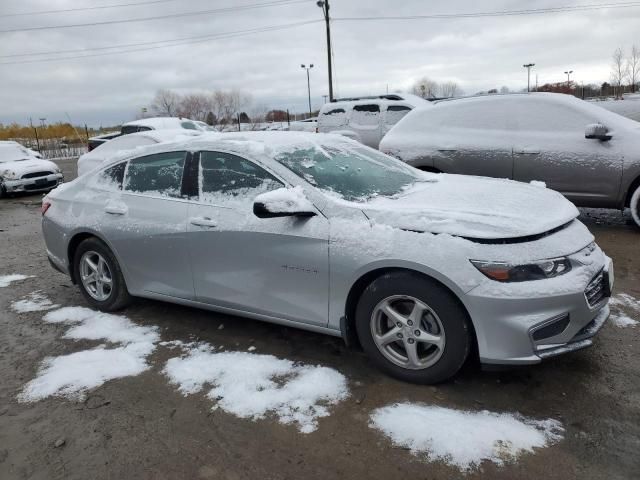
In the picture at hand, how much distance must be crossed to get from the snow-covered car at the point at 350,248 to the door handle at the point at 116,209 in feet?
0.05

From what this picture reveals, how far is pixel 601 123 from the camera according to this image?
618 cm

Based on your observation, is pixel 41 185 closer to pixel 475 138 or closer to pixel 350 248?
pixel 475 138

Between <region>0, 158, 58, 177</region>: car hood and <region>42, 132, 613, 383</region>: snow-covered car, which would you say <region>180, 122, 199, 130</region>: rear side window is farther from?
<region>42, 132, 613, 383</region>: snow-covered car

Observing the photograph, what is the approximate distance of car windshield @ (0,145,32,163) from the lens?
1406 cm

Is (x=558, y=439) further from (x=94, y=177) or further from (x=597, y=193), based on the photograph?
(x=597, y=193)

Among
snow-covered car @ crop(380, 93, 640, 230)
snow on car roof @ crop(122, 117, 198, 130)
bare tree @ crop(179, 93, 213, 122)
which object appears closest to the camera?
snow-covered car @ crop(380, 93, 640, 230)

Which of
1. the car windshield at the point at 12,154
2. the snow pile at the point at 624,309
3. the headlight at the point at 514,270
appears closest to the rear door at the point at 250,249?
the headlight at the point at 514,270

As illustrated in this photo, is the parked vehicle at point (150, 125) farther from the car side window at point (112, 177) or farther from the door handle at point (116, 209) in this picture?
the door handle at point (116, 209)

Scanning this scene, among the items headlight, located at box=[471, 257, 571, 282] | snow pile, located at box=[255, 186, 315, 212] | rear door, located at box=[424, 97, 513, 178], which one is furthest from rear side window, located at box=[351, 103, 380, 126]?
headlight, located at box=[471, 257, 571, 282]

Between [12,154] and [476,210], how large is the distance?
14903 mm

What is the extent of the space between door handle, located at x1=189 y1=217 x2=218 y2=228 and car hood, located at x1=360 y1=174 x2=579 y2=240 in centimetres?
113

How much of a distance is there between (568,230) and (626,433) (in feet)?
3.86

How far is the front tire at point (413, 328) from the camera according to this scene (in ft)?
9.39

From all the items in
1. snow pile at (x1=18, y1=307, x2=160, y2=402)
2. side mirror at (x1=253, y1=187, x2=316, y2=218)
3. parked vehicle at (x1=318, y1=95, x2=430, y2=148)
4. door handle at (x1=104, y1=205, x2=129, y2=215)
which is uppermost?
parked vehicle at (x1=318, y1=95, x2=430, y2=148)
